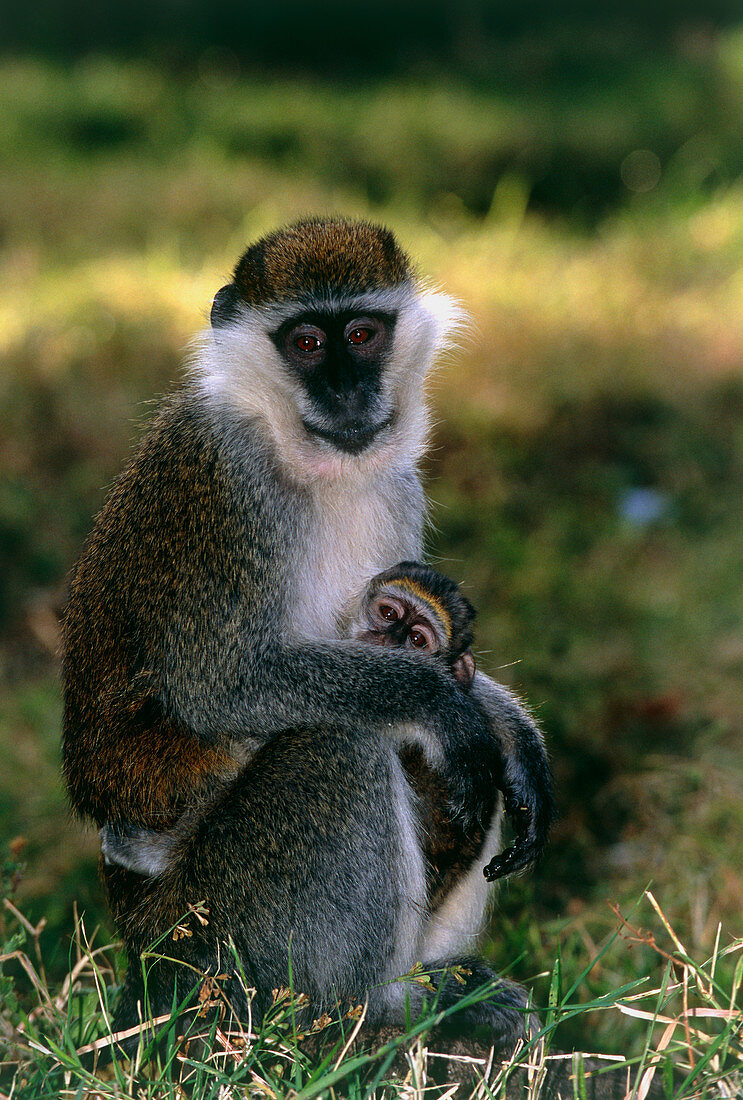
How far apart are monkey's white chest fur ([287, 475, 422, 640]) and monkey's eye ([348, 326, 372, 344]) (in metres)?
A: 0.42

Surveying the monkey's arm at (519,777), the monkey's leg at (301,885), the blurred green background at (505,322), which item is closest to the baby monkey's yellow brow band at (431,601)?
the monkey's arm at (519,777)

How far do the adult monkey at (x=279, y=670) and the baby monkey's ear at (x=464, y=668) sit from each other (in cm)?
5

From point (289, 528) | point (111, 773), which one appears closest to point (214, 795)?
point (111, 773)

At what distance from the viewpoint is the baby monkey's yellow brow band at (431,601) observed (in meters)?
3.08

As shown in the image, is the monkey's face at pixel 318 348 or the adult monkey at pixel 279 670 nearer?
the adult monkey at pixel 279 670

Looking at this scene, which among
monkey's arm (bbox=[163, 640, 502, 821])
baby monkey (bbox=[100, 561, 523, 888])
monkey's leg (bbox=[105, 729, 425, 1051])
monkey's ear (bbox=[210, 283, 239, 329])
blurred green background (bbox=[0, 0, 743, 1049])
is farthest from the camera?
blurred green background (bbox=[0, 0, 743, 1049])

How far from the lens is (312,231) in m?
3.14

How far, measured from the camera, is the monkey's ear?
3195 mm

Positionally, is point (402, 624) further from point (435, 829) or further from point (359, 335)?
point (359, 335)

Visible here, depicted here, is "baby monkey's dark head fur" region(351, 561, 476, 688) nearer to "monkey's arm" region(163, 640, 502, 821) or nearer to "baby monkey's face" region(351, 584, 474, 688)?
"baby monkey's face" region(351, 584, 474, 688)

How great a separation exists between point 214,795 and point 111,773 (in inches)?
11.5

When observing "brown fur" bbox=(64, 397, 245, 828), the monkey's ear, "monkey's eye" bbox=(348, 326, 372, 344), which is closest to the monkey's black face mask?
"monkey's eye" bbox=(348, 326, 372, 344)

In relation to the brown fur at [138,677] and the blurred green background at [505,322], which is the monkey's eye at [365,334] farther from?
the blurred green background at [505,322]

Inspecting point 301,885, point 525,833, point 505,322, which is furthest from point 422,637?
point 505,322
